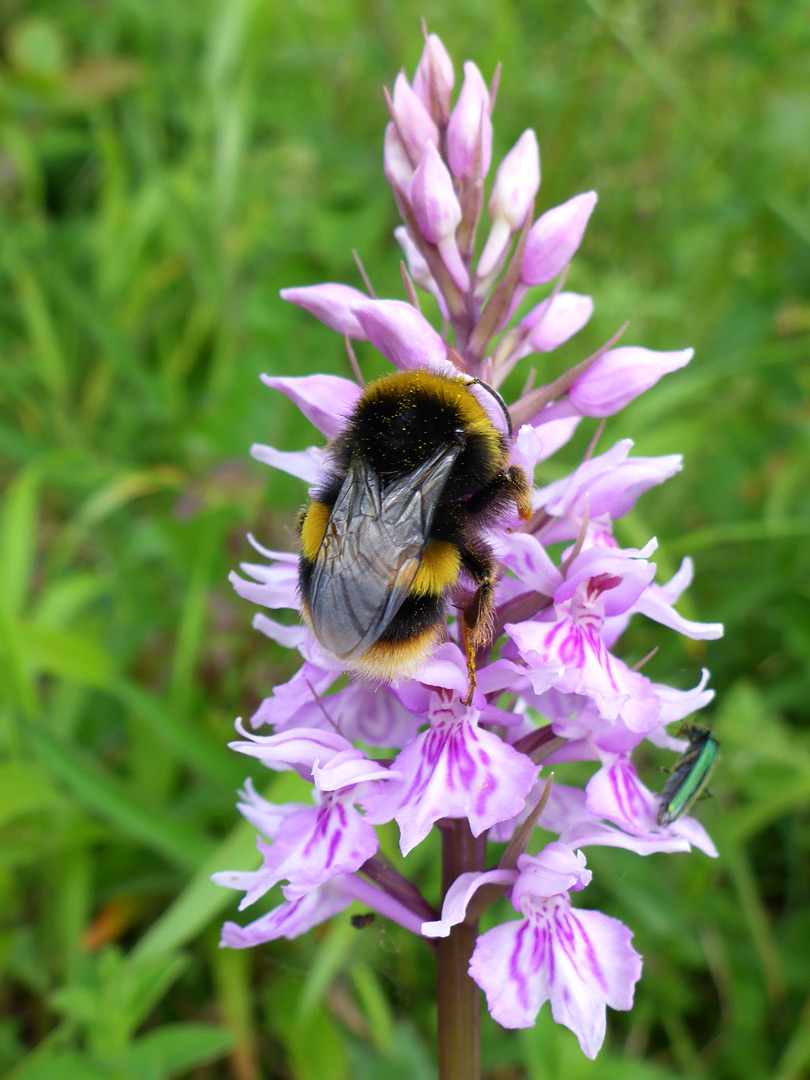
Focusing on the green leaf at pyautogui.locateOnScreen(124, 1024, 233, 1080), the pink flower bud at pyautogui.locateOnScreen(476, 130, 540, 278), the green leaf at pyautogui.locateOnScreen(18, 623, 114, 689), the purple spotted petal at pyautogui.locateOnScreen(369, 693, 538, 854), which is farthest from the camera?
the green leaf at pyautogui.locateOnScreen(18, 623, 114, 689)

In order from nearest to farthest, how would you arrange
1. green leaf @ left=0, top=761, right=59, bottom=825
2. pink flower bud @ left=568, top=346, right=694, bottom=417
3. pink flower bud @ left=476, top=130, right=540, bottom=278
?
pink flower bud @ left=568, top=346, right=694, bottom=417 < pink flower bud @ left=476, top=130, right=540, bottom=278 < green leaf @ left=0, top=761, right=59, bottom=825

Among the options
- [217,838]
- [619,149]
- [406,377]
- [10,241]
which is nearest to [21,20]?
[10,241]

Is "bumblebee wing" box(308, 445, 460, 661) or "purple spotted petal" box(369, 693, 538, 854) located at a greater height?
"bumblebee wing" box(308, 445, 460, 661)

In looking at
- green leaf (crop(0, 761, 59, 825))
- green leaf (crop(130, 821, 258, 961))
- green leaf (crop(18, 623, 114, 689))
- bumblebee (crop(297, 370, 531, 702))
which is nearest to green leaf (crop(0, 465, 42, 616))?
green leaf (crop(18, 623, 114, 689))

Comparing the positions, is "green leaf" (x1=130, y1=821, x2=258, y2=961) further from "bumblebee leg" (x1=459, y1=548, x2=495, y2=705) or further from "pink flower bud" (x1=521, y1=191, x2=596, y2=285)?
"pink flower bud" (x1=521, y1=191, x2=596, y2=285)

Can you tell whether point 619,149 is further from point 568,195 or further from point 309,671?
point 309,671

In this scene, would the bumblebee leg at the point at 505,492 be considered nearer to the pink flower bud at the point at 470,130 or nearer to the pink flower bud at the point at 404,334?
the pink flower bud at the point at 404,334
